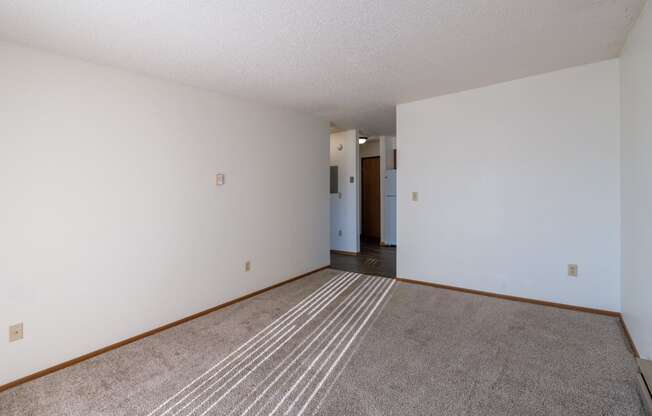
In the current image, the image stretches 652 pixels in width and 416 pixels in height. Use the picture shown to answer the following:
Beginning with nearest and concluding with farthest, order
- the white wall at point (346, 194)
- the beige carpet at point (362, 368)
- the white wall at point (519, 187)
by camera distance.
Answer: the beige carpet at point (362, 368) < the white wall at point (519, 187) < the white wall at point (346, 194)

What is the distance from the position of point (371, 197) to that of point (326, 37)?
5.36 metres

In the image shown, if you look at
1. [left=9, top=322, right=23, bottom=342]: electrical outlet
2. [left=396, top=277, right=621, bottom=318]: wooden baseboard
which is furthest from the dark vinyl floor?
[left=9, top=322, right=23, bottom=342]: electrical outlet

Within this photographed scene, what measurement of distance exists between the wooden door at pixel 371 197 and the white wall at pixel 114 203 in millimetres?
3787

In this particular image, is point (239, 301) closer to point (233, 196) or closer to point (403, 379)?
point (233, 196)

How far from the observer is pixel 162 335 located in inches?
107

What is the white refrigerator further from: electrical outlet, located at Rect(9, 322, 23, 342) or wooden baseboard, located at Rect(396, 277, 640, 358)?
electrical outlet, located at Rect(9, 322, 23, 342)

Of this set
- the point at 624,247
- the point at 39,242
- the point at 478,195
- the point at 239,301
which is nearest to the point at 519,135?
the point at 478,195

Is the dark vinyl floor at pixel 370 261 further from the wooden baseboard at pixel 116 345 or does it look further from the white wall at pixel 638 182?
the white wall at pixel 638 182

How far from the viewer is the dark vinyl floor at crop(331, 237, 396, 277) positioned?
15.6ft

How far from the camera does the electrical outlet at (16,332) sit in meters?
2.08

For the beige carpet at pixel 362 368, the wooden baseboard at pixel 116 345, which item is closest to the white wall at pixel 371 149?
the wooden baseboard at pixel 116 345

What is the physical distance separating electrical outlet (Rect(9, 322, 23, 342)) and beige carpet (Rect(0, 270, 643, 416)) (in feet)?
1.04

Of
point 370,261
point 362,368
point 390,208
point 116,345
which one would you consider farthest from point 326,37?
point 390,208

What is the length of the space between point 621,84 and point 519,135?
84 cm
